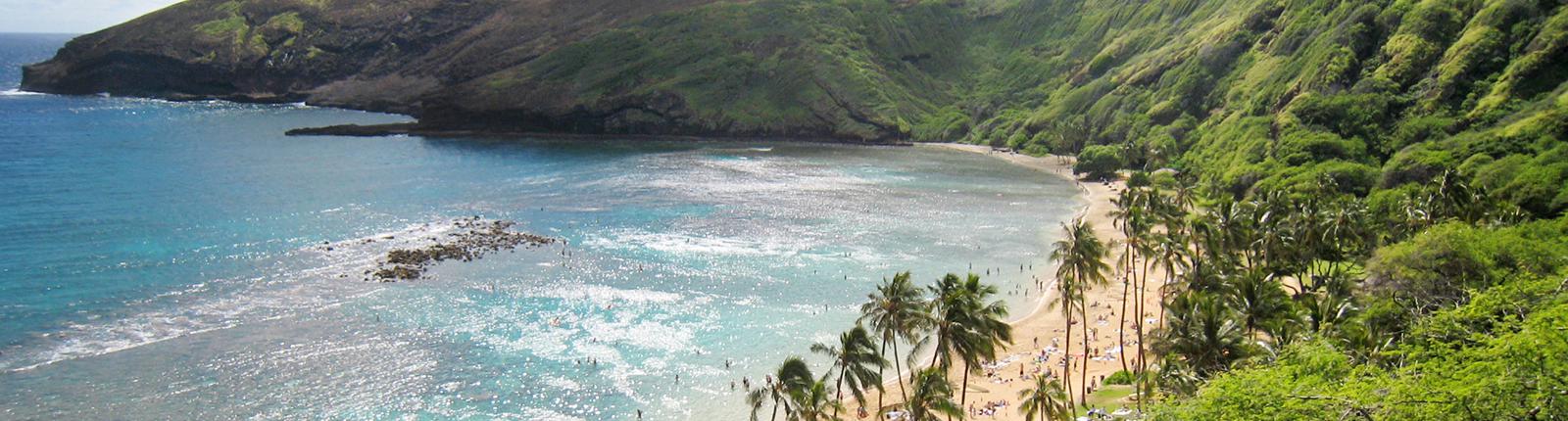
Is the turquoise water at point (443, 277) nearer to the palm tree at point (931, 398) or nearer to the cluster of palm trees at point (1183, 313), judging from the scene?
the cluster of palm trees at point (1183, 313)

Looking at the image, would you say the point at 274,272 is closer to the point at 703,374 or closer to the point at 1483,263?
the point at 703,374

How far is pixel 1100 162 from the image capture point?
505ft

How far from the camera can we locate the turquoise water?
6356cm

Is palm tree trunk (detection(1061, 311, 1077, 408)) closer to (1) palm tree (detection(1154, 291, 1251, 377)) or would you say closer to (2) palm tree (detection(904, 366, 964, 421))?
(1) palm tree (detection(1154, 291, 1251, 377))

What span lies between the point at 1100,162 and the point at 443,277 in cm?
10086

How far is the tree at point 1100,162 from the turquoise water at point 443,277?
7.03 m

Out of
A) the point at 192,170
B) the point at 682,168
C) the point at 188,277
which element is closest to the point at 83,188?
the point at 192,170

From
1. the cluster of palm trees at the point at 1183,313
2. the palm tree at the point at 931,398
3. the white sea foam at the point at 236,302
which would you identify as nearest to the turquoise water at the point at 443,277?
the white sea foam at the point at 236,302

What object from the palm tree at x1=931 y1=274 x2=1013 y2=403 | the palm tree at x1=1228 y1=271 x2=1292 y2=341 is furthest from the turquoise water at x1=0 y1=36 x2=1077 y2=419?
the palm tree at x1=1228 y1=271 x2=1292 y2=341

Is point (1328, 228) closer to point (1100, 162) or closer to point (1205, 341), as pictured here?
point (1205, 341)

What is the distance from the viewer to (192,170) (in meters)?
154

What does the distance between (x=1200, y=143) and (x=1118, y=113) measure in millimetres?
32725

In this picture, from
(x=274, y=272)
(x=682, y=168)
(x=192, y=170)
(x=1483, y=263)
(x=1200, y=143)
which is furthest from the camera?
(x=682, y=168)

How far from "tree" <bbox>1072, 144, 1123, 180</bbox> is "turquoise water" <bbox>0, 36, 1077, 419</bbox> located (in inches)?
277
